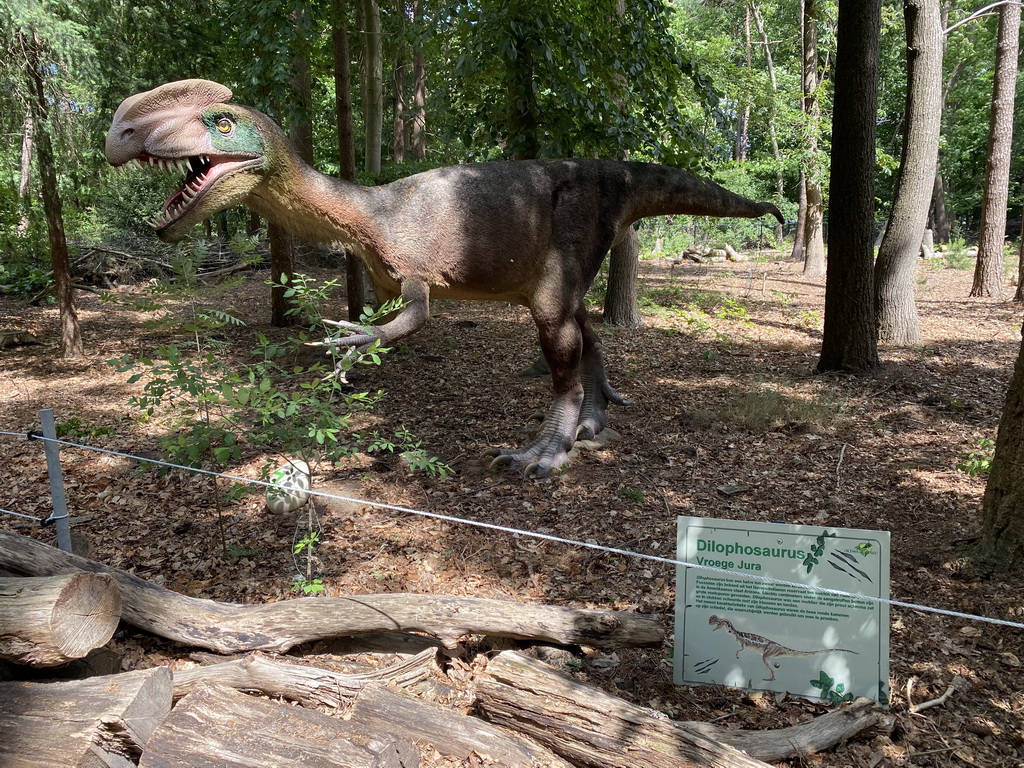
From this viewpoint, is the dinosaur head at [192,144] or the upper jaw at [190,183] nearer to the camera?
the dinosaur head at [192,144]

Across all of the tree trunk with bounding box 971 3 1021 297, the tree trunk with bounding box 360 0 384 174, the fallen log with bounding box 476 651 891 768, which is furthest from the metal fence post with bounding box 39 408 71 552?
the tree trunk with bounding box 971 3 1021 297

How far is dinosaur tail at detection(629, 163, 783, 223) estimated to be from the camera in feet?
14.7

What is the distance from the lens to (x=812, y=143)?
13.9 meters

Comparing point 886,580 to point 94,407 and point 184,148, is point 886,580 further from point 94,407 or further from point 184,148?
point 94,407

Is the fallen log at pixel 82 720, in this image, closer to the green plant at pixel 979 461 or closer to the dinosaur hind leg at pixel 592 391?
the dinosaur hind leg at pixel 592 391

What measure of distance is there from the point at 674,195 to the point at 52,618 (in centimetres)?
406

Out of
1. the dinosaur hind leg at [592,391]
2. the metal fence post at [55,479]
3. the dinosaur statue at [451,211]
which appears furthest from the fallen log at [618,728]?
the dinosaur hind leg at [592,391]

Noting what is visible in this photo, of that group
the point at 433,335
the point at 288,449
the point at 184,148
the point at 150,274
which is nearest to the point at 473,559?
the point at 288,449

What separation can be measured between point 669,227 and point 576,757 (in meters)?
24.7

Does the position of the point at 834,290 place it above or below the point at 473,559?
above

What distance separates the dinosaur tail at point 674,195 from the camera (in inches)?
177

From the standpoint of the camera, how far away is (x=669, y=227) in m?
25.2

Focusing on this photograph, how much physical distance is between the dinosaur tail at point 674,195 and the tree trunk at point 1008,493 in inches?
83.6

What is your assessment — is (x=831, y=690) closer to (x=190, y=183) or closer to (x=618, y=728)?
(x=618, y=728)
